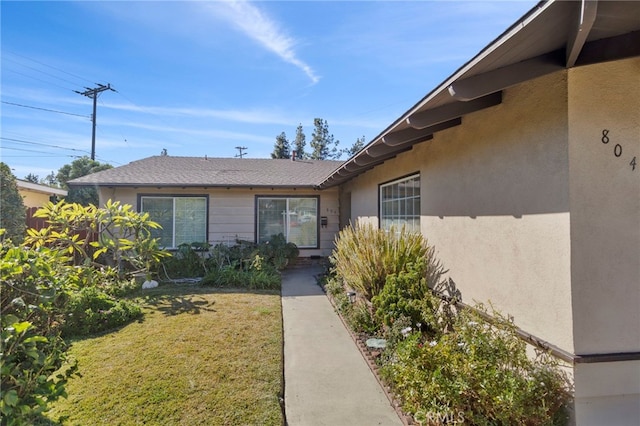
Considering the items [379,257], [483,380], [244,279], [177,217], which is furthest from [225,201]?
[483,380]

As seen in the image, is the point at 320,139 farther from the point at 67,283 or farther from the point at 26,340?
the point at 26,340

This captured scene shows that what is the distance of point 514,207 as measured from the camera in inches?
116

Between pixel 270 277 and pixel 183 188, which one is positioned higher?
pixel 183 188

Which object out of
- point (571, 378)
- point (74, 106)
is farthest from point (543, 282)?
point (74, 106)

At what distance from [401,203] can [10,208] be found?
367 inches

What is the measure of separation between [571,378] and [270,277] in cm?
668

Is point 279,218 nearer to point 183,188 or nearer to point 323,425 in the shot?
point 183,188

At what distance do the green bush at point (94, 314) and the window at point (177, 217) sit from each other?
457cm

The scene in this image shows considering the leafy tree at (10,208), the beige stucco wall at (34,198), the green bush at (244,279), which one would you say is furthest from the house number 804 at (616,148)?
the beige stucco wall at (34,198)

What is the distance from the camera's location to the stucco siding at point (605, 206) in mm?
2314

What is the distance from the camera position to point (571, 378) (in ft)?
7.53

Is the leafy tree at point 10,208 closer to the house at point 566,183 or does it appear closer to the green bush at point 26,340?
the green bush at point 26,340

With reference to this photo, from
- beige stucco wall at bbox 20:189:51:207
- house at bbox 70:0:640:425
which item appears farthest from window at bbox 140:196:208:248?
beige stucco wall at bbox 20:189:51:207

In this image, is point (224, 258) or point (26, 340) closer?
point (26, 340)
